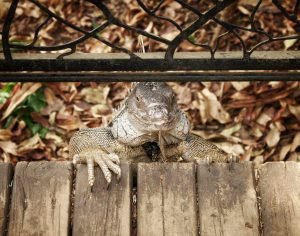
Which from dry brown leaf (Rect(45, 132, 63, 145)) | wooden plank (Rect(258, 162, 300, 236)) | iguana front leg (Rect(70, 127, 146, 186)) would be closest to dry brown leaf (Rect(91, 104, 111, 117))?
dry brown leaf (Rect(45, 132, 63, 145))

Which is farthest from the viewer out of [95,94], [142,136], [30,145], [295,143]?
[95,94]

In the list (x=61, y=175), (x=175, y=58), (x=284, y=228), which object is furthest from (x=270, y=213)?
(x=61, y=175)

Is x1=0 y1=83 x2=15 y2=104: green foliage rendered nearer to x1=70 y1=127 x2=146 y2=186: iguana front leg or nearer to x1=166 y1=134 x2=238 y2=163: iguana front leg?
x1=70 y1=127 x2=146 y2=186: iguana front leg

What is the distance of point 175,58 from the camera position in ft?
7.75

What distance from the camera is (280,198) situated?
2439 millimetres

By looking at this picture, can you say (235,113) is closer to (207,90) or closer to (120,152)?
(207,90)

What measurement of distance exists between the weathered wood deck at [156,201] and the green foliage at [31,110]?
191cm

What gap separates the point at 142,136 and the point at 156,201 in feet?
1.74

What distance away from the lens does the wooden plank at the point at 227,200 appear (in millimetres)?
2371

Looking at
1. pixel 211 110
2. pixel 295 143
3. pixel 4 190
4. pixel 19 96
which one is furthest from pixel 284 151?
pixel 4 190

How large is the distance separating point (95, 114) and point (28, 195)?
214 centimetres

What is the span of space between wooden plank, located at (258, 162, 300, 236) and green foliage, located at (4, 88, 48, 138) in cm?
239

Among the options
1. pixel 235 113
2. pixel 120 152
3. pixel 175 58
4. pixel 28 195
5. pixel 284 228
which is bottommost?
pixel 284 228

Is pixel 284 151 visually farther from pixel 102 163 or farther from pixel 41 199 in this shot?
pixel 41 199
